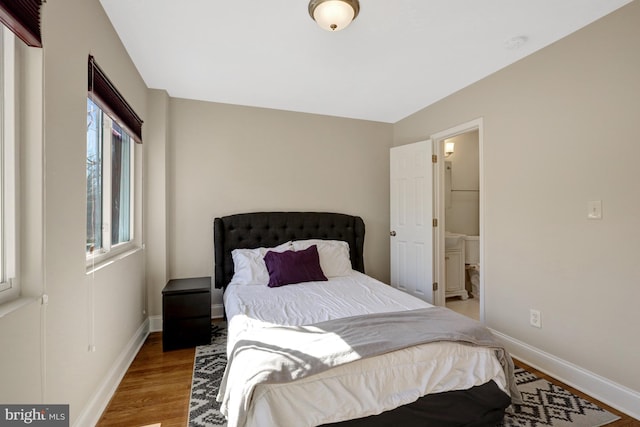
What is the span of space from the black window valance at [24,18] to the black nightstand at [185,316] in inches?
81.5

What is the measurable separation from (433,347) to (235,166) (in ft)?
9.23

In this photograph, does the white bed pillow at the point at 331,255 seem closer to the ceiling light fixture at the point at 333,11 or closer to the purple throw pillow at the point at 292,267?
the purple throw pillow at the point at 292,267

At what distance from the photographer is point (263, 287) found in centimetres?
285

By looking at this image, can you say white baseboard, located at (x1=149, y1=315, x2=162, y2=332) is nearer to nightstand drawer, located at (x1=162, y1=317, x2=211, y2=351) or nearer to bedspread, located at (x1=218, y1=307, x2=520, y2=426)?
nightstand drawer, located at (x1=162, y1=317, x2=211, y2=351)

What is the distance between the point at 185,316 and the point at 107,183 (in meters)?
1.31

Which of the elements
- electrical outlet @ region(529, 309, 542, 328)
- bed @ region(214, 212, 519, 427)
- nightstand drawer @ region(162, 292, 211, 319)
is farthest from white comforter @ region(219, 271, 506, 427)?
electrical outlet @ region(529, 309, 542, 328)

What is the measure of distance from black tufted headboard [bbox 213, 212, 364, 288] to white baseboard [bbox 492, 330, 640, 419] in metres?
1.82

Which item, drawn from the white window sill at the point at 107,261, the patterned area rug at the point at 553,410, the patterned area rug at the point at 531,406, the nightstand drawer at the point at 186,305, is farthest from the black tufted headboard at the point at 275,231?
the patterned area rug at the point at 553,410

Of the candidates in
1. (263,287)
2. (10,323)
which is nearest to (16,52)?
(10,323)

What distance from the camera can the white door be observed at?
3.49 m

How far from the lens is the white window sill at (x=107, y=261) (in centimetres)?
180

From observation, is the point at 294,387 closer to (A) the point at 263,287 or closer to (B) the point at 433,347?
(B) the point at 433,347

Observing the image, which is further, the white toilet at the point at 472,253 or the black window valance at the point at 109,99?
the white toilet at the point at 472,253

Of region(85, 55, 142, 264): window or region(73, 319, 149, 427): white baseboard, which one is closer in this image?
region(73, 319, 149, 427): white baseboard
